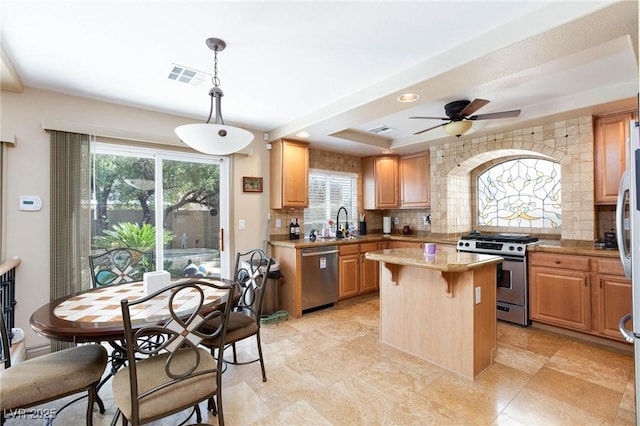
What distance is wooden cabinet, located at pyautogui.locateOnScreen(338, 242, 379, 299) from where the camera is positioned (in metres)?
4.31

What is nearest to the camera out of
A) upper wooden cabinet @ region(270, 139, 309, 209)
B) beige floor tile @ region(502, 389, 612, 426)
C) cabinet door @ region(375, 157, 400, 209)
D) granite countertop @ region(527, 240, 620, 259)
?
beige floor tile @ region(502, 389, 612, 426)

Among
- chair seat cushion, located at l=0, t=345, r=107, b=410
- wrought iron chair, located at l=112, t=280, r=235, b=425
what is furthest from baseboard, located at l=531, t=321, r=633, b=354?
chair seat cushion, located at l=0, t=345, r=107, b=410

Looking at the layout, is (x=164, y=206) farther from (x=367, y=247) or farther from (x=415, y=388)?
(x=415, y=388)

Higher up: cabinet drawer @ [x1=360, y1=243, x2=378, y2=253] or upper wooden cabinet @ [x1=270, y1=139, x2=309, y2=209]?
upper wooden cabinet @ [x1=270, y1=139, x2=309, y2=209]

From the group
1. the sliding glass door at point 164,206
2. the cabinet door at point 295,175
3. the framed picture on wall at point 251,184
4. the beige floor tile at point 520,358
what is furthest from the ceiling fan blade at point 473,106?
the sliding glass door at point 164,206

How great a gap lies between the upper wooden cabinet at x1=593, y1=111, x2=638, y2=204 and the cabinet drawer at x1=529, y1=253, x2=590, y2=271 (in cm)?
70

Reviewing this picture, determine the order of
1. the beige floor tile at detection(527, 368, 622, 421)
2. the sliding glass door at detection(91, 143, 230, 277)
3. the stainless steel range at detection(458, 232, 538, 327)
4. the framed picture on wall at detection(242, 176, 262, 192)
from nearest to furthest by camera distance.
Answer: the beige floor tile at detection(527, 368, 622, 421)
the sliding glass door at detection(91, 143, 230, 277)
the stainless steel range at detection(458, 232, 538, 327)
the framed picture on wall at detection(242, 176, 262, 192)

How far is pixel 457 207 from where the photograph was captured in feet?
15.1

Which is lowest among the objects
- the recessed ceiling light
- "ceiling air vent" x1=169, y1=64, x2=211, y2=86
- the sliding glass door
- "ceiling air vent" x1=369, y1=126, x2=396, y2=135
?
the sliding glass door

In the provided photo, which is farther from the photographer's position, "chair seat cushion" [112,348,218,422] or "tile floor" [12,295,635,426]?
"tile floor" [12,295,635,426]

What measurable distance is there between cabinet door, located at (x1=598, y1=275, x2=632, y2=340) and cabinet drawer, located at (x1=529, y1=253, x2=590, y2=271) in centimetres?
17

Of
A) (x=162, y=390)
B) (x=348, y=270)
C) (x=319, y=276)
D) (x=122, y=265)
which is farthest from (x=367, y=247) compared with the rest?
(x=162, y=390)

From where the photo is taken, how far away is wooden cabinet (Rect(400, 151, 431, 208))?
486 centimetres

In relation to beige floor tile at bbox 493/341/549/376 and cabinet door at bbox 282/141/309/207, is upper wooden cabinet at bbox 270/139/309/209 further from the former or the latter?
beige floor tile at bbox 493/341/549/376
